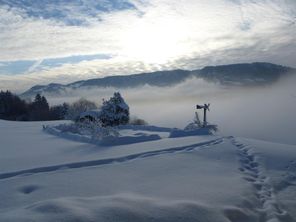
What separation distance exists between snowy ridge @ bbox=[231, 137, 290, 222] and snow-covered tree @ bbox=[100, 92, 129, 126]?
69.9ft

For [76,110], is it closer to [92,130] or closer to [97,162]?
[92,130]

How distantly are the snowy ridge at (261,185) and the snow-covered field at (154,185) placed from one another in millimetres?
15

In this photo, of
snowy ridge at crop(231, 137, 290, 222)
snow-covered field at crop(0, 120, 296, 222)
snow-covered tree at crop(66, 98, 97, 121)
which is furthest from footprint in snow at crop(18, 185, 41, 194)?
snow-covered tree at crop(66, 98, 97, 121)

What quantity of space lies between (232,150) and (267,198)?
4770 millimetres

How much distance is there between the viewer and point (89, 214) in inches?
207

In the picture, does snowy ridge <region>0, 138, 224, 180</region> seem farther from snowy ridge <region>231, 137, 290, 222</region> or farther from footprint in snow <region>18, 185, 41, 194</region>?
snowy ridge <region>231, 137, 290, 222</region>

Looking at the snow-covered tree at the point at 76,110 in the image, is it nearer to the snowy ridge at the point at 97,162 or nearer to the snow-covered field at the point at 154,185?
the snowy ridge at the point at 97,162

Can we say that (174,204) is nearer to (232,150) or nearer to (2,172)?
(2,172)

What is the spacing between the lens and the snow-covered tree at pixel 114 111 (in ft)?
107

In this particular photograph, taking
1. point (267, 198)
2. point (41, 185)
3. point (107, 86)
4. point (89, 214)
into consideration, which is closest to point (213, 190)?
point (267, 198)

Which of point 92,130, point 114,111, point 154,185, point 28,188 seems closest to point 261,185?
point 154,185

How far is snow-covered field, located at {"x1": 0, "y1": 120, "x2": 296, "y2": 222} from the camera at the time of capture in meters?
5.54

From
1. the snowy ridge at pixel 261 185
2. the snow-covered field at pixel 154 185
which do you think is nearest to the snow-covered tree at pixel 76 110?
the snow-covered field at pixel 154 185

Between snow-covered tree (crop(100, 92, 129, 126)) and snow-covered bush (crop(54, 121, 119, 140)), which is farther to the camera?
snow-covered tree (crop(100, 92, 129, 126))
